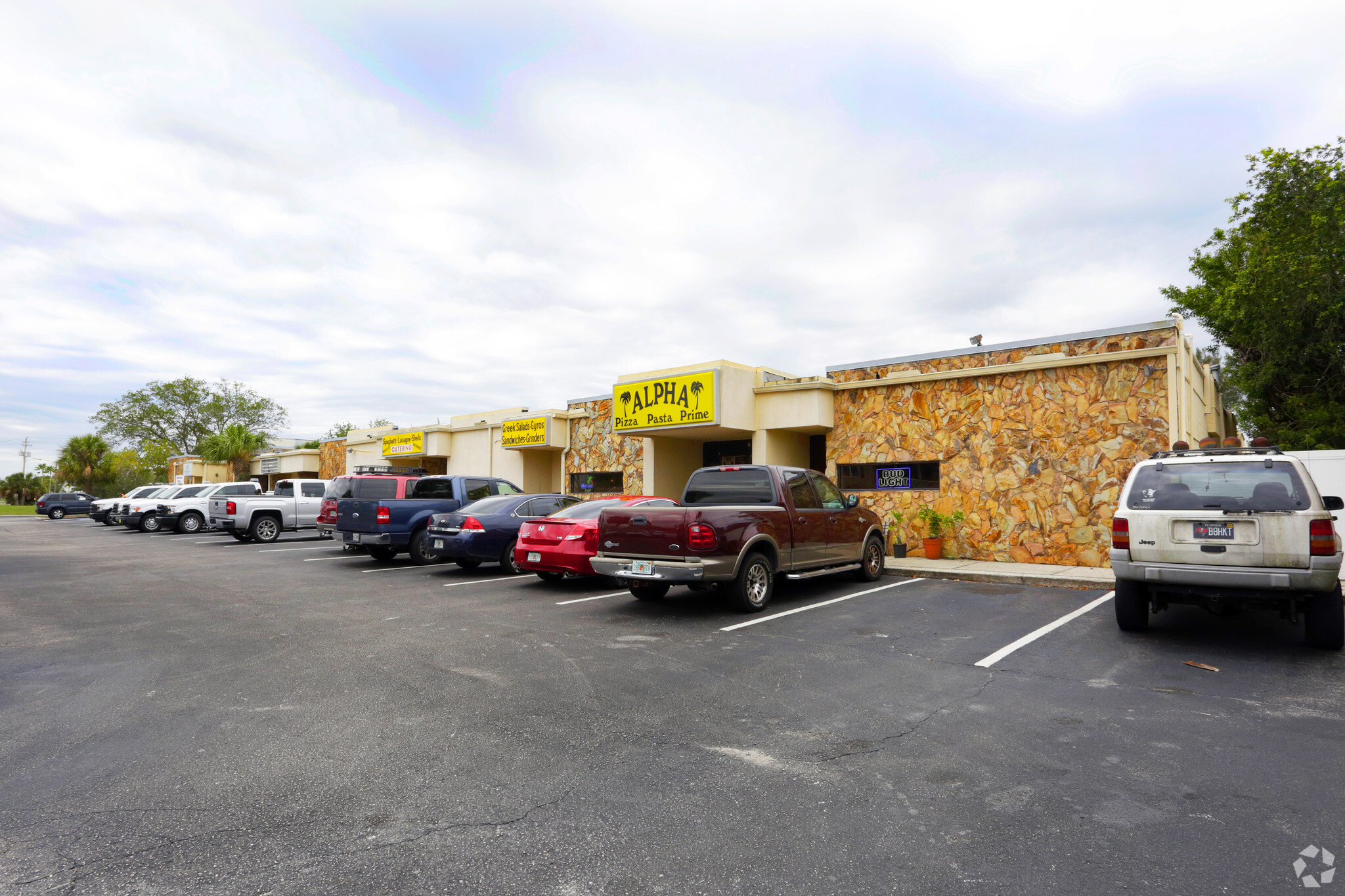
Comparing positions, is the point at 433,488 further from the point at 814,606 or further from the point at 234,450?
the point at 234,450

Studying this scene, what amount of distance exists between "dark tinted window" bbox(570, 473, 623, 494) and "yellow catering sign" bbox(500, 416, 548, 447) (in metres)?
1.61

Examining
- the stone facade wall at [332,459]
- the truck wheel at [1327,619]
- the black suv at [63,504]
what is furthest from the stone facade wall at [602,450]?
the black suv at [63,504]

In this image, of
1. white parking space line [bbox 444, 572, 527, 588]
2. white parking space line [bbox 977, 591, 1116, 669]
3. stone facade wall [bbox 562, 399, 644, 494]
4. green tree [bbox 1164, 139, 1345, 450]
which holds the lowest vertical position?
white parking space line [bbox 444, 572, 527, 588]

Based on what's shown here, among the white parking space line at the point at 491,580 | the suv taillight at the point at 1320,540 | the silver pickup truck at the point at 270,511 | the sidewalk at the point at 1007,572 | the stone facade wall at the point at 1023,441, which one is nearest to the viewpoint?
the suv taillight at the point at 1320,540

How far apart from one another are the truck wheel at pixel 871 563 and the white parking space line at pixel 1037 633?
3.19 metres

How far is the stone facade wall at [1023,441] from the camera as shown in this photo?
42.3 ft

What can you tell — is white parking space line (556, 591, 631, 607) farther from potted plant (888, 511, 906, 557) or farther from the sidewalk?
potted plant (888, 511, 906, 557)

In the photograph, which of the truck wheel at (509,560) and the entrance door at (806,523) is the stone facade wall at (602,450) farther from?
the entrance door at (806,523)

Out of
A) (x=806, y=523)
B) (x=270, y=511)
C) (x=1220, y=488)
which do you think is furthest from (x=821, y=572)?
(x=270, y=511)

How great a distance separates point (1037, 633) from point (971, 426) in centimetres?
772

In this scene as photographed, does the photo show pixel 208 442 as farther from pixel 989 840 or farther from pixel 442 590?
pixel 989 840

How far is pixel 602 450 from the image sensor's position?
2189 cm

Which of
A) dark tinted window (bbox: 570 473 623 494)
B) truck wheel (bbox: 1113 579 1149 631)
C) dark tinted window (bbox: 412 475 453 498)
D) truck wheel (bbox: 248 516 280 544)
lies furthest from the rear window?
truck wheel (bbox: 248 516 280 544)

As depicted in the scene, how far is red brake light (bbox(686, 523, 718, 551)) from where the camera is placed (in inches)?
336
